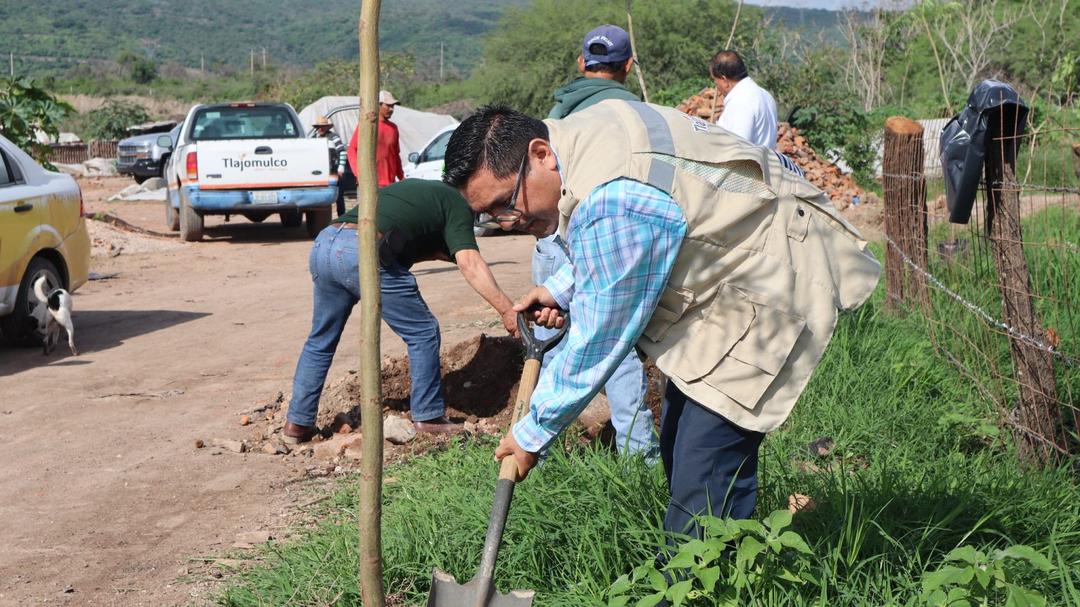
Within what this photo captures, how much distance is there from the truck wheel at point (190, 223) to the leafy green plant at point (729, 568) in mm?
13355

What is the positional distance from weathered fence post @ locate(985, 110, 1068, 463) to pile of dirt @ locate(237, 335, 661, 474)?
5.62 feet

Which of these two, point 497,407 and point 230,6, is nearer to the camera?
point 497,407

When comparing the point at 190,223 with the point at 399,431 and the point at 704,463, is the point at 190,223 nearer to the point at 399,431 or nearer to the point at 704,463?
the point at 399,431

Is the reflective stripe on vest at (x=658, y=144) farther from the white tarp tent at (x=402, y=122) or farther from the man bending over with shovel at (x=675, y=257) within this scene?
the white tarp tent at (x=402, y=122)

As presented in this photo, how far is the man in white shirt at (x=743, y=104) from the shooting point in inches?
251

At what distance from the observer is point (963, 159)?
453 cm

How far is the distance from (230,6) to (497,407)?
570 ft

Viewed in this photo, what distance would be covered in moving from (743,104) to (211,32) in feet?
478

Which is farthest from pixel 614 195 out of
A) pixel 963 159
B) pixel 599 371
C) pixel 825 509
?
pixel 963 159

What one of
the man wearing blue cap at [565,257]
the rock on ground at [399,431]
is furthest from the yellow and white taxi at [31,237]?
the man wearing blue cap at [565,257]

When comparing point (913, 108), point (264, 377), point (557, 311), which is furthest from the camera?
point (913, 108)

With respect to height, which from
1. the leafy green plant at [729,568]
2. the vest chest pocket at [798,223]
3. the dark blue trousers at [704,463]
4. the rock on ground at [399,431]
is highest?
the vest chest pocket at [798,223]

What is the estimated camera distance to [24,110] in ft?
45.5

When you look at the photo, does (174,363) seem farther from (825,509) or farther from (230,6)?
(230,6)
